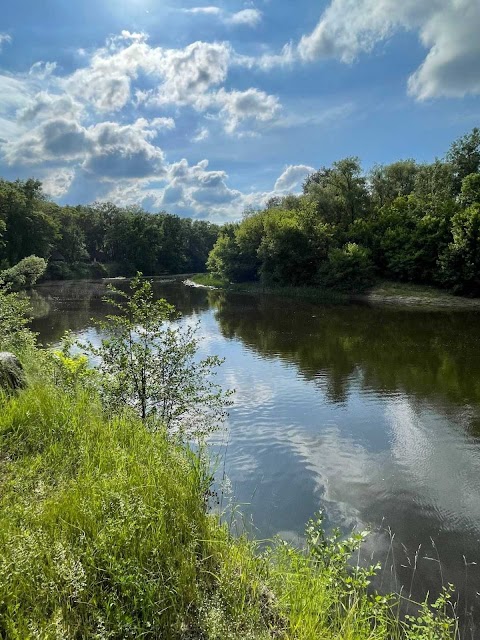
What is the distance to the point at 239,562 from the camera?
4949 millimetres

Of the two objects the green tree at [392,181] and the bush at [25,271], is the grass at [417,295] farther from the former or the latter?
the bush at [25,271]

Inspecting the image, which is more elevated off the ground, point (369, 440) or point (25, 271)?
point (25, 271)

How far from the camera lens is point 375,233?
55.3 metres

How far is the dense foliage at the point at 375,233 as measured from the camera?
45.6 metres

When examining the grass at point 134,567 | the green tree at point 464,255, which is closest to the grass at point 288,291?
the green tree at point 464,255

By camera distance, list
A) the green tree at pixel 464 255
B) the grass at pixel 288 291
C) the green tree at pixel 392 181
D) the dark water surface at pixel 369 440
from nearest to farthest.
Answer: the dark water surface at pixel 369 440, the green tree at pixel 464 255, the grass at pixel 288 291, the green tree at pixel 392 181

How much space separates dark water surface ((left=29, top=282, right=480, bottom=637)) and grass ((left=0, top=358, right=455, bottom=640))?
2.60 metres

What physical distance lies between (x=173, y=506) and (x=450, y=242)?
49102mm

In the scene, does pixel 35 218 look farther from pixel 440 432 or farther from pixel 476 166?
pixel 440 432

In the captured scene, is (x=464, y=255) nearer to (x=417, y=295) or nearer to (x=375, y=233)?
(x=417, y=295)

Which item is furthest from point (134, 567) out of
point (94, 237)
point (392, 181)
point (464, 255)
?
point (94, 237)

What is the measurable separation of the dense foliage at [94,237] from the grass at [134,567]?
71.2 meters

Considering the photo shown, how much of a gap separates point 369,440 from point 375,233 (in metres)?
47.3

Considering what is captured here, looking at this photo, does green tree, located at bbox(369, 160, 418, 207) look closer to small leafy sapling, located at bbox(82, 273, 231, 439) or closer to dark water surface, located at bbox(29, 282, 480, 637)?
dark water surface, located at bbox(29, 282, 480, 637)
